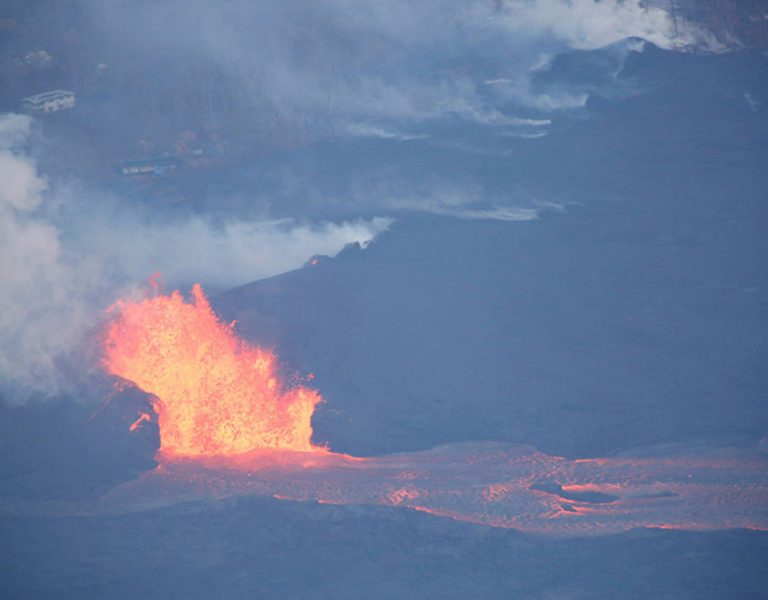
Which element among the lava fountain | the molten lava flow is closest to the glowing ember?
the lava fountain

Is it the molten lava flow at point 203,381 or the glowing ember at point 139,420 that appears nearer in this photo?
the glowing ember at point 139,420

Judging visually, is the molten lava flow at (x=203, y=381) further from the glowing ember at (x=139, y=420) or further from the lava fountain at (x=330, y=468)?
the glowing ember at (x=139, y=420)

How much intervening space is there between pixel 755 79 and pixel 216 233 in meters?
29.3

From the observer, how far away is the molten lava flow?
97.0 feet

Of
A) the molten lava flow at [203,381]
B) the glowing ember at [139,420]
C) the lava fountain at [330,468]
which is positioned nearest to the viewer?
the lava fountain at [330,468]

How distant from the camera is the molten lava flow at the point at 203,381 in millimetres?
29578

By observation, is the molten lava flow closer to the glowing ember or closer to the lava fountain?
the lava fountain

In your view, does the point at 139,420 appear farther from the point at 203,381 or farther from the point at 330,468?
the point at 330,468

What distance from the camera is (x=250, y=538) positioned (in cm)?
2483

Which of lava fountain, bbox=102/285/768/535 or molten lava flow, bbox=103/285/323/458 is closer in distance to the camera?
lava fountain, bbox=102/285/768/535

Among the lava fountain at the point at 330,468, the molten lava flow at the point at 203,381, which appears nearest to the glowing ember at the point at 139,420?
the lava fountain at the point at 330,468

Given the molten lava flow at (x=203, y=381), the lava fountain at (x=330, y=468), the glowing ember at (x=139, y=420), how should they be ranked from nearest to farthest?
the lava fountain at (x=330, y=468) → the glowing ember at (x=139, y=420) → the molten lava flow at (x=203, y=381)

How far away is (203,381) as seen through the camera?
3120 cm

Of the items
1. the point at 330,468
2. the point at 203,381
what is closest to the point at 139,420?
the point at 203,381
